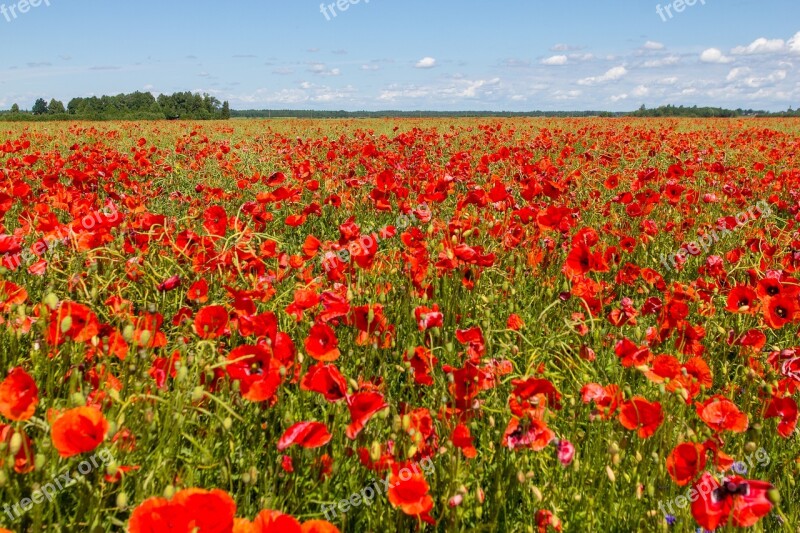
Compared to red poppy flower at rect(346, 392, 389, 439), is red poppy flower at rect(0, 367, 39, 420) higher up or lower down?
higher up

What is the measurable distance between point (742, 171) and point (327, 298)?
242 inches

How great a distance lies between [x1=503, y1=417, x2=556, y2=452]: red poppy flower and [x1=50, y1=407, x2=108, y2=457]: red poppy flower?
990 millimetres

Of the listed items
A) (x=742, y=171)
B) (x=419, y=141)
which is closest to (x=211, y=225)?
(x=742, y=171)

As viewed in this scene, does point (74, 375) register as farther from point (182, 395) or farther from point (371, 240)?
point (371, 240)

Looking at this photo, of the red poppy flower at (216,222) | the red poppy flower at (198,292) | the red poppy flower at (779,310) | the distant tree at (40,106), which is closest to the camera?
the red poppy flower at (779,310)

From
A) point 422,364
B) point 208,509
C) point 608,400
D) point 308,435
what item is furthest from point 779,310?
point 208,509

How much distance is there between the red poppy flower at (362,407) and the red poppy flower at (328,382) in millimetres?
48

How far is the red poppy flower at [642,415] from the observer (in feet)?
5.32

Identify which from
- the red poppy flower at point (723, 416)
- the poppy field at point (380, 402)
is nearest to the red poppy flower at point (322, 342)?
the poppy field at point (380, 402)

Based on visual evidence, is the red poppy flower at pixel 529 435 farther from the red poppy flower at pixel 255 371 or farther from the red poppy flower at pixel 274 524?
the red poppy flower at pixel 274 524

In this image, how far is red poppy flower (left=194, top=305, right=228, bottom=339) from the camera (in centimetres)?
195

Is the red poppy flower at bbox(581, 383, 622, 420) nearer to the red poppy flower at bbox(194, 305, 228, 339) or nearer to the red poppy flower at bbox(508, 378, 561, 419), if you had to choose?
the red poppy flower at bbox(508, 378, 561, 419)

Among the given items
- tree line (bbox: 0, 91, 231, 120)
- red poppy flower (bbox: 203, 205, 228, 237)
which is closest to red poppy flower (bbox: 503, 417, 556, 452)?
red poppy flower (bbox: 203, 205, 228, 237)

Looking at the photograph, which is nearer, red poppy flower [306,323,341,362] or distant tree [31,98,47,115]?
red poppy flower [306,323,341,362]
